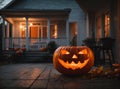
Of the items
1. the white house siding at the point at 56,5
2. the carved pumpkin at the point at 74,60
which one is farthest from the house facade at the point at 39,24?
the carved pumpkin at the point at 74,60

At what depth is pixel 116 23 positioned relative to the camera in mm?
9859

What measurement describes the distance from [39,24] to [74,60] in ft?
50.0

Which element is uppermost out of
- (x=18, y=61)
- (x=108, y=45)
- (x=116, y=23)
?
(x=116, y=23)

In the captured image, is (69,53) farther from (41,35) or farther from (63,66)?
(41,35)

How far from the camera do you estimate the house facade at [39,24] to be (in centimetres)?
1770

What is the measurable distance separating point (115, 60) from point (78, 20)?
39.7ft

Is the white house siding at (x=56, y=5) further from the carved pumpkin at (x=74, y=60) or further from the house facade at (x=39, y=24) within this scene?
the carved pumpkin at (x=74, y=60)

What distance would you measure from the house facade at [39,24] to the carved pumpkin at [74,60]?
10.8 m

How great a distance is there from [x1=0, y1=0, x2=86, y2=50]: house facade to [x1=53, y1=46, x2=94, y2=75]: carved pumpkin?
10.8m

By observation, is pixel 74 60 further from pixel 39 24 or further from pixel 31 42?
pixel 39 24

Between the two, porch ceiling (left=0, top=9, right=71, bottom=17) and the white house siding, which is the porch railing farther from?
the white house siding

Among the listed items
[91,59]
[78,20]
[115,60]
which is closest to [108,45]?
[115,60]

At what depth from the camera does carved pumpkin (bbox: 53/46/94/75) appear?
6633 mm

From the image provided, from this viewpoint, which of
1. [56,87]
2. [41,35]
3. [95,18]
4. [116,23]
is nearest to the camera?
[56,87]
